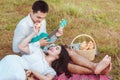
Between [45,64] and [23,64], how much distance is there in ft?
1.08

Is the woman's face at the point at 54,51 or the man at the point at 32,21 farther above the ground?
the man at the point at 32,21

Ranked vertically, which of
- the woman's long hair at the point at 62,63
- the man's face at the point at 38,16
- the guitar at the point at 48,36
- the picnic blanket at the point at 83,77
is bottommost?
the picnic blanket at the point at 83,77

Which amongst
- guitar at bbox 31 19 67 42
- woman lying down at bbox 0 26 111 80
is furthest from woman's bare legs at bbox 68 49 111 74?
guitar at bbox 31 19 67 42

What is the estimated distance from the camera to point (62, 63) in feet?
15.3

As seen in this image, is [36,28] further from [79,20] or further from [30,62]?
[79,20]

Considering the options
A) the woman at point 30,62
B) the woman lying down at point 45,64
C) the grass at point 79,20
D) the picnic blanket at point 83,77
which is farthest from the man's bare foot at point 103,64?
the grass at point 79,20

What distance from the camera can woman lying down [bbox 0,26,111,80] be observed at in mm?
4117

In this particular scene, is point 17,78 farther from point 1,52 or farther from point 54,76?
point 1,52

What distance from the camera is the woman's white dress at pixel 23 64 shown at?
13.3 feet

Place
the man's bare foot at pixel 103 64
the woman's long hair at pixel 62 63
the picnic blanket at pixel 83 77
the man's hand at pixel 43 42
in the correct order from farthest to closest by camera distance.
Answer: the man's hand at pixel 43 42
the woman's long hair at pixel 62 63
the picnic blanket at pixel 83 77
the man's bare foot at pixel 103 64

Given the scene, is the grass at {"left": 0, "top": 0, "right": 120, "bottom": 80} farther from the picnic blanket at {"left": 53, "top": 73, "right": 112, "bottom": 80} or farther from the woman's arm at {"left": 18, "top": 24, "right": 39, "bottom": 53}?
the woman's arm at {"left": 18, "top": 24, "right": 39, "bottom": 53}

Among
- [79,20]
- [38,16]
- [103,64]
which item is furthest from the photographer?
[79,20]

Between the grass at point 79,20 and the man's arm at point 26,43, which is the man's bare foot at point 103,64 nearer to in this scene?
the grass at point 79,20

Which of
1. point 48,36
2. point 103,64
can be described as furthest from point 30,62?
point 103,64
